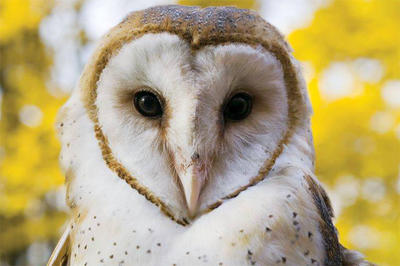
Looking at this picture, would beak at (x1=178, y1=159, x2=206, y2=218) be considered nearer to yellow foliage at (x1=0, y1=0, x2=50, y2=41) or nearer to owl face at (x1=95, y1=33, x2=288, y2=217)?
owl face at (x1=95, y1=33, x2=288, y2=217)

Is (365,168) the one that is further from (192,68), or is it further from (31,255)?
(31,255)

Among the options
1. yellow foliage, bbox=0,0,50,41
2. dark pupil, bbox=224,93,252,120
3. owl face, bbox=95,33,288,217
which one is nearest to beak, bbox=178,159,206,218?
owl face, bbox=95,33,288,217

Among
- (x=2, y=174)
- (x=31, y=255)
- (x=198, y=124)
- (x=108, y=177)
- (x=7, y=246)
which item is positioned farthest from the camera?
(x=31, y=255)

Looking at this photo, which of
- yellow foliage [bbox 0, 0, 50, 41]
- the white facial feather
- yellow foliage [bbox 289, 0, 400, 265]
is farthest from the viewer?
yellow foliage [bbox 0, 0, 50, 41]

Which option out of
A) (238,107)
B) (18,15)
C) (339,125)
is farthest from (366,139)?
(18,15)

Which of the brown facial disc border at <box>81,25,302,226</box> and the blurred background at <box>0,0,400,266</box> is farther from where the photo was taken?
the blurred background at <box>0,0,400,266</box>

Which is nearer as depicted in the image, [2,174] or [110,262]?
[110,262]

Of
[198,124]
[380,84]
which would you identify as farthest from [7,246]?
[198,124]

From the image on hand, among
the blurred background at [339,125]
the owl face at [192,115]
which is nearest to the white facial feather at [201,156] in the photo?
the owl face at [192,115]

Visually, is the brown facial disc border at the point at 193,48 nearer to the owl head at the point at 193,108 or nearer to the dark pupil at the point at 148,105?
the owl head at the point at 193,108
